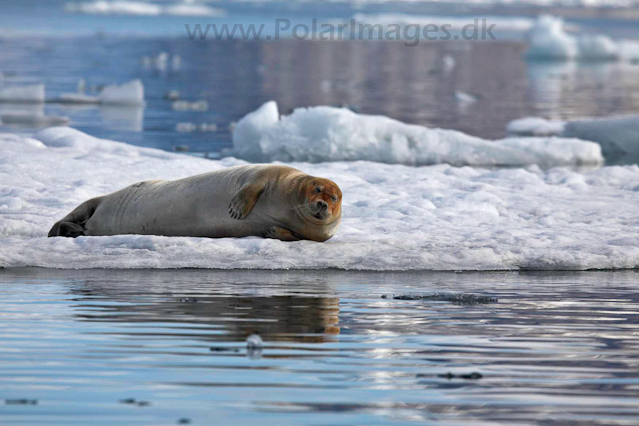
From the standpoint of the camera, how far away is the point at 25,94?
18750 millimetres

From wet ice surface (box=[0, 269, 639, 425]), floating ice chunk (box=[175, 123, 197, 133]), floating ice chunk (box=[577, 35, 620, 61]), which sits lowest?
wet ice surface (box=[0, 269, 639, 425])

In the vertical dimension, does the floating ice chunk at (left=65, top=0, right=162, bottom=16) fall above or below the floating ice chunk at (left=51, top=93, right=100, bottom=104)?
above

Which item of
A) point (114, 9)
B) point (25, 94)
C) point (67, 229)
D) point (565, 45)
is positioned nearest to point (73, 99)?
point (25, 94)

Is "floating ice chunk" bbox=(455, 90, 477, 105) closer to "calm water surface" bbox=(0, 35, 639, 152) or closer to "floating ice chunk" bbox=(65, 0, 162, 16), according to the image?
"calm water surface" bbox=(0, 35, 639, 152)

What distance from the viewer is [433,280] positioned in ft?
20.3

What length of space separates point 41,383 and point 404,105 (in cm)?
1925

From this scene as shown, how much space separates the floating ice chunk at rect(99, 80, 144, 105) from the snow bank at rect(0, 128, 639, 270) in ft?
26.3

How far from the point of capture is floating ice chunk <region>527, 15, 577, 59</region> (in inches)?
1596

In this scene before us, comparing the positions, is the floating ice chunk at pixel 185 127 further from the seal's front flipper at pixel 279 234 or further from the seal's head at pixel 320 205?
the seal's head at pixel 320 205

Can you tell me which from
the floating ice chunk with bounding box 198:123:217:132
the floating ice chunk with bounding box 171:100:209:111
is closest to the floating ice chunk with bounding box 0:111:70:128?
the floating ice chunk with bounding box 198:123:217:132

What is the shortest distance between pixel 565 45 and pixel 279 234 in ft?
117

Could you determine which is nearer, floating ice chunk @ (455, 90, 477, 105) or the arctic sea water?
the arctic sea water

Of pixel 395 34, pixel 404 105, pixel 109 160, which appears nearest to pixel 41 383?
pixel 109 160

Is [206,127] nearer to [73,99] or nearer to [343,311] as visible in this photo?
[73,99]
